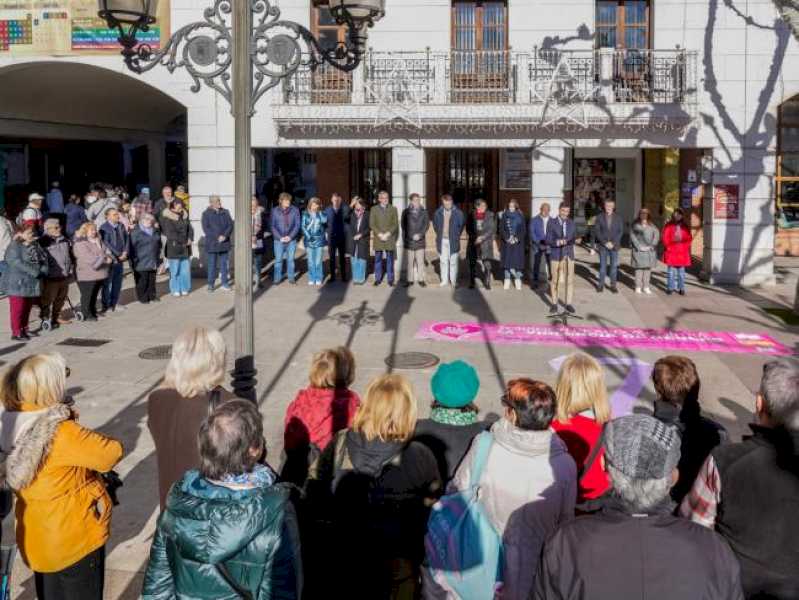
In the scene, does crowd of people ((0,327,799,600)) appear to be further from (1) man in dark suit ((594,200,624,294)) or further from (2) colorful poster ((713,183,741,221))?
(2) colorful poster ((713,183,741,221))

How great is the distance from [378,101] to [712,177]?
7199 mm

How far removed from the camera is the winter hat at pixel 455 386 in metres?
4.59

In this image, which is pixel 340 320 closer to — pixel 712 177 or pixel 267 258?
pixel 267 258

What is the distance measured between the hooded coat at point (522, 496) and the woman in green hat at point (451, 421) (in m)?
0.58

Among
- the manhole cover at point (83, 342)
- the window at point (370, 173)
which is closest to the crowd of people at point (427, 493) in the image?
the manhole cover at point (83, 342)

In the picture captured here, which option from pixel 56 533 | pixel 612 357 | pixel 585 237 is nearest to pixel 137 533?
pixel 56 533

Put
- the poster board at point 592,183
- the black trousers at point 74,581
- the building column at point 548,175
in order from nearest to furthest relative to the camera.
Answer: the black trousers at point 74,581, the building column at point 548,175, the poster board at point 592,183

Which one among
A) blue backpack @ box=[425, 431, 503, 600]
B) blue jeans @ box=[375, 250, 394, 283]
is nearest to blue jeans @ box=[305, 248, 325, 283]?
blue jeans @ box=[375, 250, 394, 283]

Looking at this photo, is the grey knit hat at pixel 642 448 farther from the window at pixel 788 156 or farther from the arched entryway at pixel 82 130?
the window at pixel 788 156

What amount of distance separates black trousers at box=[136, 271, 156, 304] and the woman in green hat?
12.3 metres

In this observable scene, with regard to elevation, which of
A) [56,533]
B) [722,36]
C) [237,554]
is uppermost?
[722,36]

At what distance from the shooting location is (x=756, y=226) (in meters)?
18.5

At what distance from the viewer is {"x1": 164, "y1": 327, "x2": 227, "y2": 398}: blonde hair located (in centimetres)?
468

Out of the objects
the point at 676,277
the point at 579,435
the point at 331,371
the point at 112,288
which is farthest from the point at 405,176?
the point at 579,435
